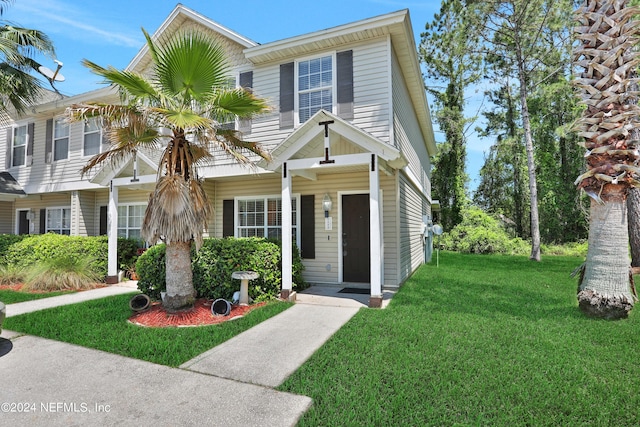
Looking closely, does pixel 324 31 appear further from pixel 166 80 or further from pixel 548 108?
pixel 548 108

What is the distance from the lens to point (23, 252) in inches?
373

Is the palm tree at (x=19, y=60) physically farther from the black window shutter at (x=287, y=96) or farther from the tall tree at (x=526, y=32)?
the tall tree at (x=526, y=32)

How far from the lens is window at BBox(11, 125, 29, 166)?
12.5 meters

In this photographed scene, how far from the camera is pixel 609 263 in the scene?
5.06 metres

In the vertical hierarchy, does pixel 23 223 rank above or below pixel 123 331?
above

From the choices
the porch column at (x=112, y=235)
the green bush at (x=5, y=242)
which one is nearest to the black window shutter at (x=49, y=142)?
the green bush at (x=5, y=242)

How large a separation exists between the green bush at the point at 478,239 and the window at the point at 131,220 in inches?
618

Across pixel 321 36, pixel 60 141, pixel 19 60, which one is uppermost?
pixel 19 60

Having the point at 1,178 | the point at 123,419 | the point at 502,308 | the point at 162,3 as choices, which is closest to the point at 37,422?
the point at 123,419

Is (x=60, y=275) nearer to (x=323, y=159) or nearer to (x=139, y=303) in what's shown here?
(x=139, y=303)

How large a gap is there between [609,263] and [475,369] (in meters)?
3.42

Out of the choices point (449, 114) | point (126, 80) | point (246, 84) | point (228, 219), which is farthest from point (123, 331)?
point (449, 114)

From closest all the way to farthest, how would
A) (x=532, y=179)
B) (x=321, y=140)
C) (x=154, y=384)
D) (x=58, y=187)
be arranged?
(x=154, y=384)
(x=321, y=140)
(x=58, y=187)
(x=532, y=179)

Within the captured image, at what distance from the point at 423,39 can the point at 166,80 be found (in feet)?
65.0
